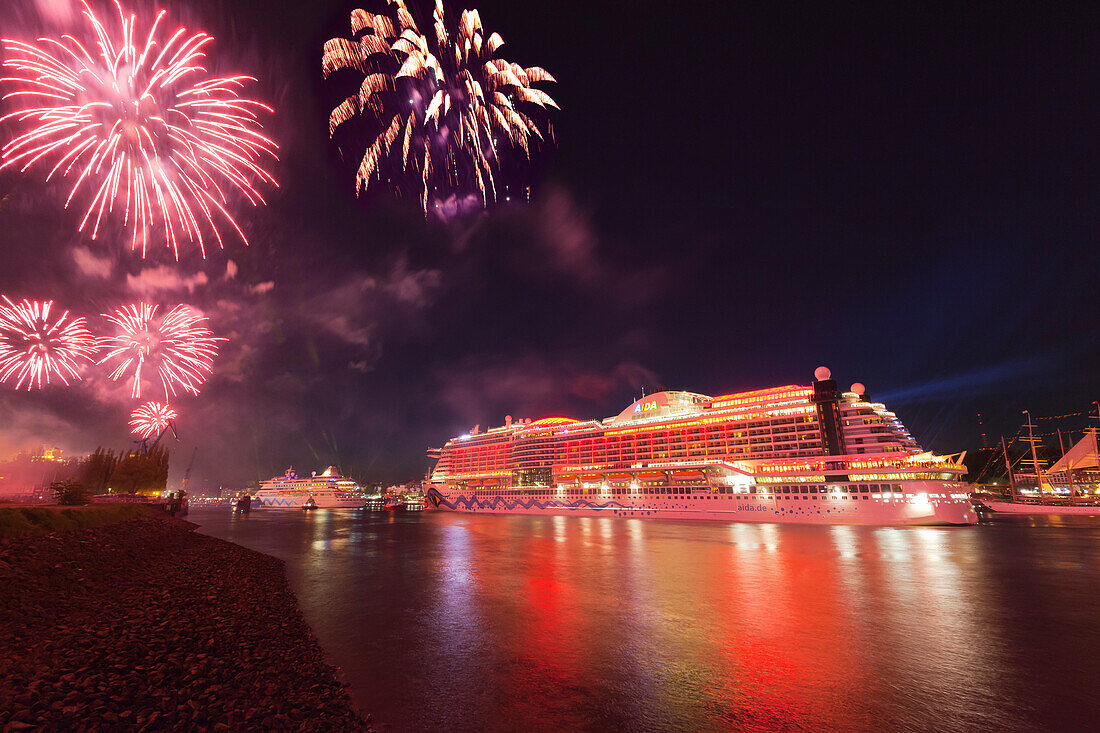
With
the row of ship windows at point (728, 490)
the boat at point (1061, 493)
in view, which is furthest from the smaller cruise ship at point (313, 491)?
the boat at point (1061, 493)

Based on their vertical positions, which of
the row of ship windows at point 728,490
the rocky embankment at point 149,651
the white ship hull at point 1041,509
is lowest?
the white ship hull at point 1041,509

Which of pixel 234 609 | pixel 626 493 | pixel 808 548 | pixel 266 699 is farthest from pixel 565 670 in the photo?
pixel 626 493

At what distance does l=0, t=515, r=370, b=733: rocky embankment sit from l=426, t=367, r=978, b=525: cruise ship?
68.5 m

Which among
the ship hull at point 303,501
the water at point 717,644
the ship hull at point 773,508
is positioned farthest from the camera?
the ship hull at point 303,501

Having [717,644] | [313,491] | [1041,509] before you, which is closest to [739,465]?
[717,644]

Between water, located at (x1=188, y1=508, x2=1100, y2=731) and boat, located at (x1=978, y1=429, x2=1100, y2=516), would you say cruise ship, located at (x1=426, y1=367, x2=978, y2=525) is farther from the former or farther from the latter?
boat, located at (x1=978, y1=429, x2=1100, y2=516)

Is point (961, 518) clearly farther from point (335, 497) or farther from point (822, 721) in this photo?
point (335, 497)

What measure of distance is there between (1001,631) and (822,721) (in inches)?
437

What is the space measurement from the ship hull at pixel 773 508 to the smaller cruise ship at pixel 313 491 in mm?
91965

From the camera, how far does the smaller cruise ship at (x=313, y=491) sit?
6250 inches

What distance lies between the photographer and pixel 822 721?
8.41 meters

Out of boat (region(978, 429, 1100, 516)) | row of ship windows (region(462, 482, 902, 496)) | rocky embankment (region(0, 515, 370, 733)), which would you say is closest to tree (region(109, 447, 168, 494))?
row of ship windows (region(462, 482, 902, 496))

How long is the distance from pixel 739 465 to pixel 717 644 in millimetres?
67141

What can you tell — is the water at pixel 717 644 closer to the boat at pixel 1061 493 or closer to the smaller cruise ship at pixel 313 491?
the boat at pixel 1061 493
